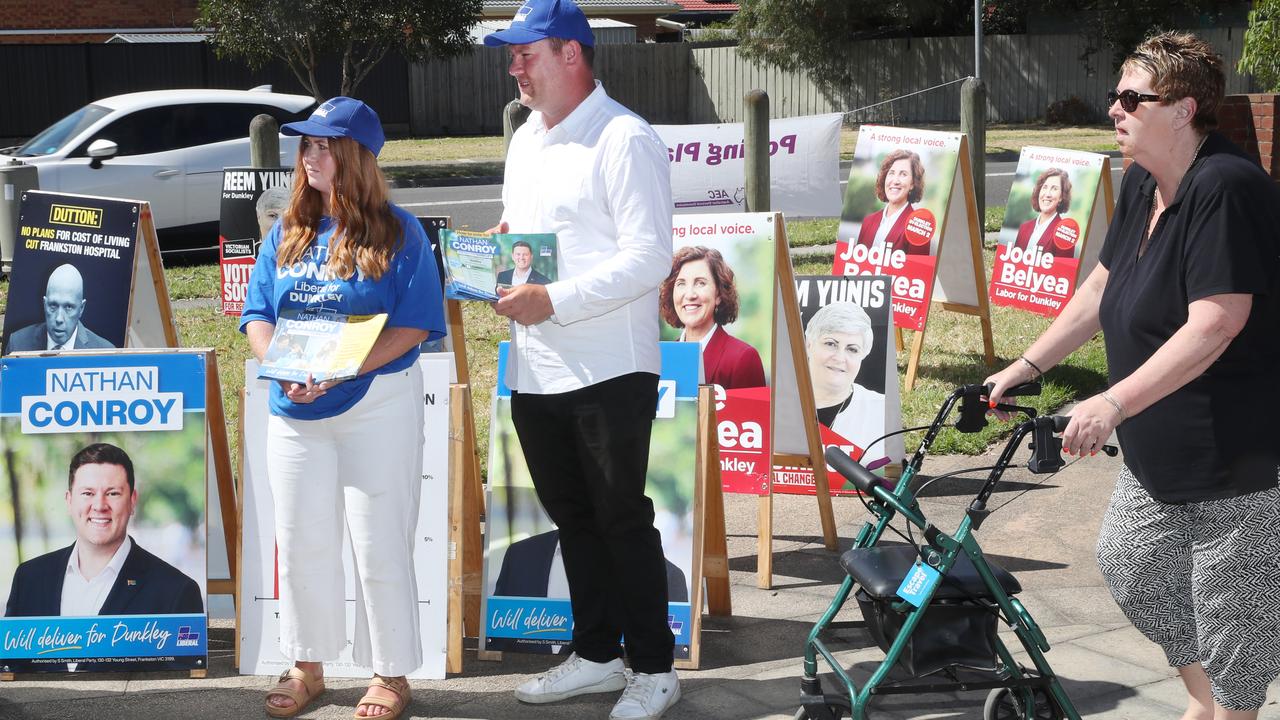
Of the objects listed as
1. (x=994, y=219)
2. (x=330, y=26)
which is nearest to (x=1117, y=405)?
(x=994, y=219)

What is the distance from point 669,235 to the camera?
12.9ft

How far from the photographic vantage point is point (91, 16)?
32469 millimetres

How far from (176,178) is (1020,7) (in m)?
29.4

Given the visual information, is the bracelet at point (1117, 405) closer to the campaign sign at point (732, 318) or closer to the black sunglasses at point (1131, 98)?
the black sunglasses at point (1131, 98)

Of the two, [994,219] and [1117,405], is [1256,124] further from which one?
[1117,405]

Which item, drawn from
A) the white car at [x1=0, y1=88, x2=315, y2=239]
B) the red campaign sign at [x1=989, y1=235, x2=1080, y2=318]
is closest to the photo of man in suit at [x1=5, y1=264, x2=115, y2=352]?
the red campaign sign at [x1=989, y1=235, x2=1080, y2=318]

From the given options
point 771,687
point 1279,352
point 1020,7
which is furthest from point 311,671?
point 1020,7

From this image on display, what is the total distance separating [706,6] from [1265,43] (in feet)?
141

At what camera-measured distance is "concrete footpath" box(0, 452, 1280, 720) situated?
4273 mm

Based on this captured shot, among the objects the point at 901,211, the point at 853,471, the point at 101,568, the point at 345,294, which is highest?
the point at 901,211

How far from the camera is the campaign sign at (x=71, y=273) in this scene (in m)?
5.98

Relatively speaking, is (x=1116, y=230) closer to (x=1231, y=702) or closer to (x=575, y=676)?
(x=1231, y=702)

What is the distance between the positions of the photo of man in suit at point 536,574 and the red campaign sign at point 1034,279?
5304 millimetres

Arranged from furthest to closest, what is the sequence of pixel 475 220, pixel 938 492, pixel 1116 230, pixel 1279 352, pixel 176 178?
pixel 475 220, pixel 176 178, pixel 938 492, pixel 1116 230, pixel 1279 352
